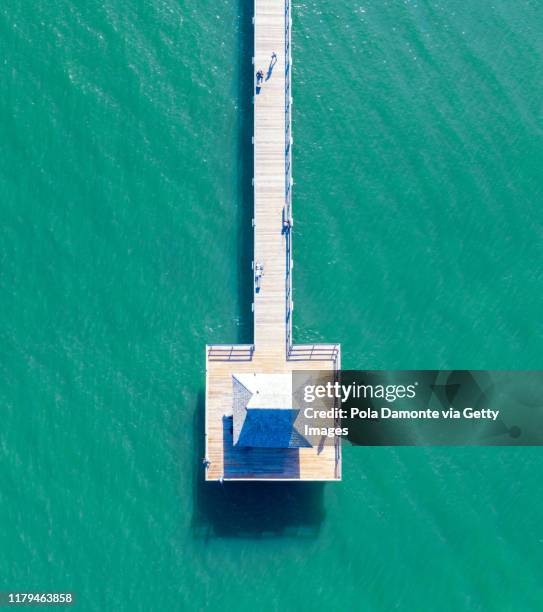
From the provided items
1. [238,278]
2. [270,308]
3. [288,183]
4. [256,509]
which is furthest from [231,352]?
[288,183]

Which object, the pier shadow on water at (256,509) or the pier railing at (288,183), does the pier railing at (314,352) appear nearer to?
the pier railing at (288,183)

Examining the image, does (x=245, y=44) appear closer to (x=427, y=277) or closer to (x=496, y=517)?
(x=427, y=277)

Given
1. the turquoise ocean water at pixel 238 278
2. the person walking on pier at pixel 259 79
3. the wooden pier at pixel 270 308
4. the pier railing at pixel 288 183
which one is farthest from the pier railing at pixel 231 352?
the person walking on pier at pixel 259 79

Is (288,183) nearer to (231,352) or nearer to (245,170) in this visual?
(245,170)

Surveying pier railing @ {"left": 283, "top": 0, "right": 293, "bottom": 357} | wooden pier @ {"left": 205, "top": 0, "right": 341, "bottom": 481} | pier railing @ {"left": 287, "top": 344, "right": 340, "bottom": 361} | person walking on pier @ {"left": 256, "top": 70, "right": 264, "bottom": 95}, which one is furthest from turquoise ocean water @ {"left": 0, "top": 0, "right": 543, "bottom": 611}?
pier railing @ {"left": 287, "top": 344, "right": 340, "bottom": 361}

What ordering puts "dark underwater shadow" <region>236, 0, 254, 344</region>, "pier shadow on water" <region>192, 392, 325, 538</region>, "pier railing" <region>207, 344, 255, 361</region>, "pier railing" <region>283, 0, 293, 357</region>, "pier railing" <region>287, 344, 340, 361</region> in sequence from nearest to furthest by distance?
"pier railing" <region>287, 344, 340, 361</region>
"pier railing" <region>207, 344, 255, 361</region>
"pier shadow on water" <region>192, 392, 325, 538</region>
"pier railing" <region>283, 0, 293, 357</region>
"dark underwater shadow" <region>236, 0, 254, 344</region>

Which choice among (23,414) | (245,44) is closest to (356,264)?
(245,44)

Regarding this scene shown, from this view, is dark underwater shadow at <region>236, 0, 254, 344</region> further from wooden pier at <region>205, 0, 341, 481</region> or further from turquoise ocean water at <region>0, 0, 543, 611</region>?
wooden pier at <region>205, 0, 341, 481</region>

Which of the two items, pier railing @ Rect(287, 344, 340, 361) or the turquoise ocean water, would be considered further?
the turquoise ocean water
